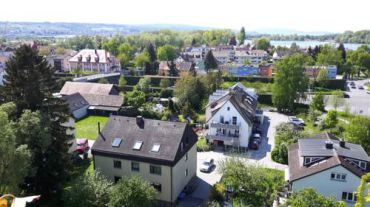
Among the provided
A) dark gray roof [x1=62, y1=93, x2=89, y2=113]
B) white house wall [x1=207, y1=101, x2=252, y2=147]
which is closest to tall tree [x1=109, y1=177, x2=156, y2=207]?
white house wall [x1=207, y1=101, x2=252, y2=147]

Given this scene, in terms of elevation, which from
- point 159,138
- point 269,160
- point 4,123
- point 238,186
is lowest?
point 269,160

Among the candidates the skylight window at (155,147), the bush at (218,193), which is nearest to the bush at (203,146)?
the bush at (218,193)

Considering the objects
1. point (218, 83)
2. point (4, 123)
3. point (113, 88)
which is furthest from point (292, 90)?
point (4, 123)

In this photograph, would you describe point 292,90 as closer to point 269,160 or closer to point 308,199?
point 269,160

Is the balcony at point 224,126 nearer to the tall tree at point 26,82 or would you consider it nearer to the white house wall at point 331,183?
the white house wall at point 331,183

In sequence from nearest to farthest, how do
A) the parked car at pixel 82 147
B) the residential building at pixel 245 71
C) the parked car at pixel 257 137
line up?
1. the parked car at pixel 82 147
2. the parked car at pixel 257 137
3. the residential building at pixel 245 71

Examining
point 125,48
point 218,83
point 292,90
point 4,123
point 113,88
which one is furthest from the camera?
point 125,48
